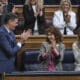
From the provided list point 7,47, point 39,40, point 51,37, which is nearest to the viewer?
point 7,47

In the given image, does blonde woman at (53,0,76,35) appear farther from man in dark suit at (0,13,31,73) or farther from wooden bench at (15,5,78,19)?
man in dark suit at (0,13,31,73)

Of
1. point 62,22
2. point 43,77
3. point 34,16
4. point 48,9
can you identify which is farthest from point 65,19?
point 43,77

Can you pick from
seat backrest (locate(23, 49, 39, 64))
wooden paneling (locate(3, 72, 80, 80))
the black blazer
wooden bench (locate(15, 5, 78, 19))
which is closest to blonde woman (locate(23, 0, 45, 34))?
the black blazer

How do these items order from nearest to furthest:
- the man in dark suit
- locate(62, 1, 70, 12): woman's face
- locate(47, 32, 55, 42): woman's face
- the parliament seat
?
1. the man in dark suit
2. locate(47, 32, 55, 42): woman's face
3. the parliament seat
4. locate(62, 1, 70, 12): woman's face

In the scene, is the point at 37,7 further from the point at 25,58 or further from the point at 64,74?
the point at 64,74

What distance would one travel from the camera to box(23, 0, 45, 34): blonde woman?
7.48 m

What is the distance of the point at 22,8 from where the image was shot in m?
8.16

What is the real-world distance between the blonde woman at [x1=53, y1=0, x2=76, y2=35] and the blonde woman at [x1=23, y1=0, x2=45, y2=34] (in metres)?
0.24

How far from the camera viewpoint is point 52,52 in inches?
229

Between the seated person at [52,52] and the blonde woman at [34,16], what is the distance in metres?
1.66

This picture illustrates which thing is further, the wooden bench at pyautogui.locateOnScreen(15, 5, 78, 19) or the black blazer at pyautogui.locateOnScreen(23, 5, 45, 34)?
the wooden bench at pyautogui.locateOnScreen(15, 5, 78, 19)

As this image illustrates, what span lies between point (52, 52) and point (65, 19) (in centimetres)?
167

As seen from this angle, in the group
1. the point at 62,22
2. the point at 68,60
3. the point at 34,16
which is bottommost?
the point at 68,60

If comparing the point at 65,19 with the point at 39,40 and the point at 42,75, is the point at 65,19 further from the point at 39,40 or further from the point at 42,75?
the point at 42,75
